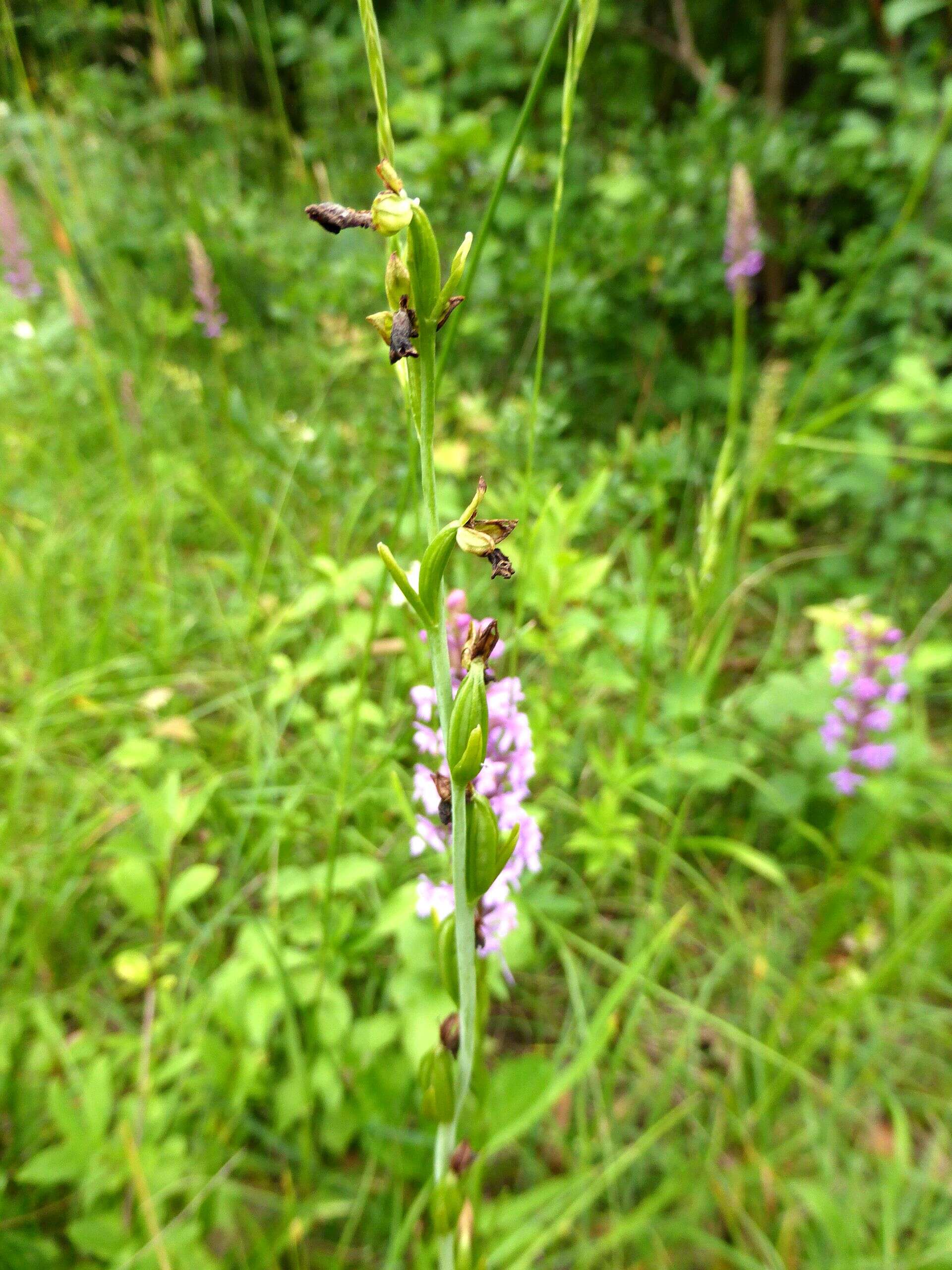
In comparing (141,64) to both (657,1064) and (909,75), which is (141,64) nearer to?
(909,75)

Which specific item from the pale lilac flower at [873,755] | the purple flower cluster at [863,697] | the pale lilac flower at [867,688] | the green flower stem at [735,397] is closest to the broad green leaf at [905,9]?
the green flower stem at [735,397]

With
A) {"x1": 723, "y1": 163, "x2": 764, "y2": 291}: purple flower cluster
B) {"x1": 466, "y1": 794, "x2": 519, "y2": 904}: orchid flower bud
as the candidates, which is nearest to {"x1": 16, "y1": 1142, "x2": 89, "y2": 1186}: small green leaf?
{"x1": 466, "y1": 794, "x2": 519, "y2": 904}: orchid flower bud

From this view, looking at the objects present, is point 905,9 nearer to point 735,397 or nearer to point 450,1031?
A: point 735,397

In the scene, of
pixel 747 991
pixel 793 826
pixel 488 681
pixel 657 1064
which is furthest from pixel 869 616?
pixel 488 681

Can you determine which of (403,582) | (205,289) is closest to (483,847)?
(403,582)

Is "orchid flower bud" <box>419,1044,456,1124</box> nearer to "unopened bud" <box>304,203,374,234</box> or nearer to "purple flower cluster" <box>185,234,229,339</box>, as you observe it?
"unopened bud" <box>304,203,374,234</box>
